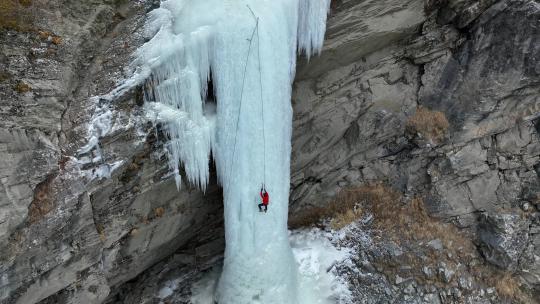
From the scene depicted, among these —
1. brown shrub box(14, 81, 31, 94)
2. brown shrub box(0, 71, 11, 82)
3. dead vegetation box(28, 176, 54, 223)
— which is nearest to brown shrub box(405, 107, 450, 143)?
dead vegetation box(28, 176, 54, 223)

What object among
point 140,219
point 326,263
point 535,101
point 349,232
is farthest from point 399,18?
point 140,219

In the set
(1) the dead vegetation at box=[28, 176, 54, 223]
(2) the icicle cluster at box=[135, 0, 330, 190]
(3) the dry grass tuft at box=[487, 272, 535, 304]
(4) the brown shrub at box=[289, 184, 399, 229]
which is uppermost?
(2) the icicle cluster at box=[135, 0, 330, 190]

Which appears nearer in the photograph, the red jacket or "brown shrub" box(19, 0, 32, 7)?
"brown shrub" box(19, 0, 32, 7)

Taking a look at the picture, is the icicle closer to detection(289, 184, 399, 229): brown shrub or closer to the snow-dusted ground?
detection(289, 184, 399, 229): brown shrub

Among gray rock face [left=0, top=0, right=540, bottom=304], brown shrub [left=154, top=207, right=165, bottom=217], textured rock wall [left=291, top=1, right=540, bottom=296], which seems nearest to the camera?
gray rock face [left=0, top=0, right=540, bottom=304]

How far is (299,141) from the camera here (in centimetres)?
1238

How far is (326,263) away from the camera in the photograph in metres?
11.5

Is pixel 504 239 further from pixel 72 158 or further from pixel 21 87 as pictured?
pixel 21 87

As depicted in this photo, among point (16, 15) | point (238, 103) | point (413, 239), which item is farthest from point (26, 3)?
point (413, 239)

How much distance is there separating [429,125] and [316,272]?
5287 millimetres

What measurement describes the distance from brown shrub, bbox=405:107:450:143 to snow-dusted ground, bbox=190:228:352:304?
3685 mm

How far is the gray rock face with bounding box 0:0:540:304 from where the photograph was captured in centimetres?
775

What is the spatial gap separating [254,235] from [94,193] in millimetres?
3462

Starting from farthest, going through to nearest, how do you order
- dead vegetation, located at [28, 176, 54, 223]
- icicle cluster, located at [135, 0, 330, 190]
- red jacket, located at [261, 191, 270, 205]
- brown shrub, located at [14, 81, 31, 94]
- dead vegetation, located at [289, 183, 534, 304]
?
dead vegetation, located at [289, 183, 534, 304], red jacket, located at [261, 191, 270, 205], icicle cluster, located at [135, 0, 330, 190], dead vegetation, located at [28, 176, 54, 223], brown shrub, located at [14, 81, 31, 94]
